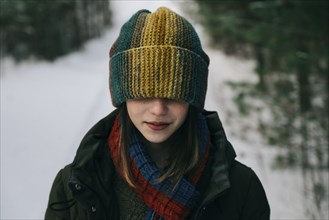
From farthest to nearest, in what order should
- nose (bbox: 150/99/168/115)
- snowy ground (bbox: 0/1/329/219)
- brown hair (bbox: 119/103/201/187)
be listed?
snowy ground (bbox: 0/1/329/219), brown hair (bbox: 119/103/201/187), nose (bbox: 150/99/168/115)

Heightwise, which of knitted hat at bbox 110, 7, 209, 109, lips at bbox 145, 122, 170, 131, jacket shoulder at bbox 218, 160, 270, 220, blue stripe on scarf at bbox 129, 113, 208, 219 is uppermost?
knitted hat at bbox 110, 7, 209, 109

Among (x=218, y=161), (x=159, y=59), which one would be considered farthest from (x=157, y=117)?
(x=218, y=161)

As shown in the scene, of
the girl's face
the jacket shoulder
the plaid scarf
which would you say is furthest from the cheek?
the jacket shoulder

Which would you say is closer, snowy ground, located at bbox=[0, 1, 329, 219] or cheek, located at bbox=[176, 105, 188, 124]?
cheek, located at bbox=[176, 105, 188, 124]

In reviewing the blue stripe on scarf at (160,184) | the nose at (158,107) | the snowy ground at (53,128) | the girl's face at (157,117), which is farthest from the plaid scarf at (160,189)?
the snowy ground at (53,128)

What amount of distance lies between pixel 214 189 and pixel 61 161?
2463 millimetres

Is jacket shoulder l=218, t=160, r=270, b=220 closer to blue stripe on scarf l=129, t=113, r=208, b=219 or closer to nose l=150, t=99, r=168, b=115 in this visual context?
blue stripe on scarf l=129, t=113, r=208, b=219

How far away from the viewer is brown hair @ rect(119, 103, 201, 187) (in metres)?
1.78

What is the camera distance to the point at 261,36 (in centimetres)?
470

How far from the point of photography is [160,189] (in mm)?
1753

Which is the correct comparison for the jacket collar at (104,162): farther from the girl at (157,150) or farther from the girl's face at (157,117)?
the girl's face at (157,117)

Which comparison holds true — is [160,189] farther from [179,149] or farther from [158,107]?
[158,107]

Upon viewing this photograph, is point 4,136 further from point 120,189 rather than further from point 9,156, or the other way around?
point 120,189

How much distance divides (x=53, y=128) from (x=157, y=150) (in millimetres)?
3399
